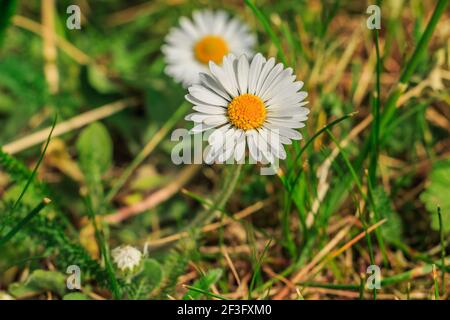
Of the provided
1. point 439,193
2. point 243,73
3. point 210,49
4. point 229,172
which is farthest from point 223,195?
point 210,49

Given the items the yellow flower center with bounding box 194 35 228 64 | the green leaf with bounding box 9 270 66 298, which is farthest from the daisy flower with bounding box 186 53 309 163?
the yellow flower center with bounding box 194 35 228 64

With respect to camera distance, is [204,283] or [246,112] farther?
[204,283]

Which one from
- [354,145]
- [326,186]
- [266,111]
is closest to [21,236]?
[266,111]

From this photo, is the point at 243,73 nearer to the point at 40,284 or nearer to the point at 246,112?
the point at 246,112

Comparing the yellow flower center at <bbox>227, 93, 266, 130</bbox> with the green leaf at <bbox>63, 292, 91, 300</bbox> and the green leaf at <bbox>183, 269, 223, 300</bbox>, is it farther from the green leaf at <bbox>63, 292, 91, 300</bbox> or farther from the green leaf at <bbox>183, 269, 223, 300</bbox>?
the green leaf at <bbox>63, 292, 91, 300</bbox>

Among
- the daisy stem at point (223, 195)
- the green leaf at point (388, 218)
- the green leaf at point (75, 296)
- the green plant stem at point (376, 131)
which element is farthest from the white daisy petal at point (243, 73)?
the green leaf at point (75, 296)

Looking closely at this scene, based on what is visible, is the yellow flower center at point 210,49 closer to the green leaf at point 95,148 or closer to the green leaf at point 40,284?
the green leaf at point 95,148

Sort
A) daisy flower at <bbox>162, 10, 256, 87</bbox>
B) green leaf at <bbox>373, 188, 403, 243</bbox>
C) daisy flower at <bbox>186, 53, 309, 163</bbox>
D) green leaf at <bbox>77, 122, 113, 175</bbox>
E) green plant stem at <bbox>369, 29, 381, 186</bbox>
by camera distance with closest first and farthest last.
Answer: daisy flower at <bbox>186, 53, 309, 163</bbox>
green plant stem at <bbox>369, 29, 381, 186</bbox>
green leaf at <bbox>373, 188, 403, 243</bbox>
green leaf at <bbox>77, 122, 113, 175</bbox>
daisy flower at <bbox>162, 10, 256, 87</bbox>
